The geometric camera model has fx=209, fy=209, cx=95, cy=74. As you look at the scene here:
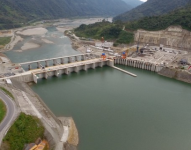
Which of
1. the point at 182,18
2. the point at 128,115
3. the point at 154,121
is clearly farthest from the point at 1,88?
the point at 182,18

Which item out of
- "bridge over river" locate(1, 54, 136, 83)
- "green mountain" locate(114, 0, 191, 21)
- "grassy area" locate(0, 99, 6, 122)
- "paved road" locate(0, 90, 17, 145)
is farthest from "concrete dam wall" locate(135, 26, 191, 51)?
"green mountain" locate(114, 0, 191, 21)

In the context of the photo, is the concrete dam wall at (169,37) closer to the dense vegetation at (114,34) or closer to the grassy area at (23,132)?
the dense vegetation at (114,34)

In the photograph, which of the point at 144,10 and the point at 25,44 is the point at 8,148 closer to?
the point at 25,44

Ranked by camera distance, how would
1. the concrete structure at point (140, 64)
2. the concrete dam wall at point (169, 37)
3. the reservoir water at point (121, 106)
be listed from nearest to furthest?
the reservoir water at point (121, 106)
the concrete structure at point (140, 64)
the concrete dam wall at point (169, 37)

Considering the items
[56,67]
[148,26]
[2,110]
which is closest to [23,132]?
[2,110]

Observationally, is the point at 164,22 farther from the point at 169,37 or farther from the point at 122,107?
the point at 122,107

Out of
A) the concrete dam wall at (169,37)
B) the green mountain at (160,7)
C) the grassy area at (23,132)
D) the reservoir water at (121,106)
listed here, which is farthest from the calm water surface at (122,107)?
the green mountain at (160,7)

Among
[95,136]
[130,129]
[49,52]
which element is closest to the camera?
Result: [95,136]
